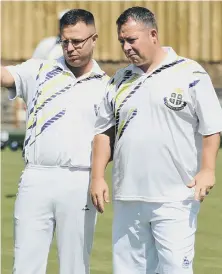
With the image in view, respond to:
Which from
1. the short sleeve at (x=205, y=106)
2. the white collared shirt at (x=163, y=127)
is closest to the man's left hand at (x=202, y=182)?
the white collared shirt at (x=163, y=127)

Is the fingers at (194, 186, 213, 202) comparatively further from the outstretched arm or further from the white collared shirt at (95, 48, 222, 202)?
the outstretched arm

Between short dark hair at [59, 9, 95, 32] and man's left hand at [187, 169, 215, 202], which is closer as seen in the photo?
man's left hand at [187, 169, 215, 202]

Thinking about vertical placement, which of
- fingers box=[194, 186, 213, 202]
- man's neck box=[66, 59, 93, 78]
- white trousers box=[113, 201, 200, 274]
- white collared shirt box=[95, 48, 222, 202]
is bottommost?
white trousers box=[113, 201, 200, 274]

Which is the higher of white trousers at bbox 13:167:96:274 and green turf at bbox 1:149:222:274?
white trousers at bbox 13:167:96:274

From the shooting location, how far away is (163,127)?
667 centimetres

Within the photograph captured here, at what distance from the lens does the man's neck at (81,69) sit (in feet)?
23.8

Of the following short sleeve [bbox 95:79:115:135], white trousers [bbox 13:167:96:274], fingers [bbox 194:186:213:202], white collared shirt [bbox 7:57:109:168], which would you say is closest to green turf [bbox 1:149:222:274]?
white trousers [bbox 13:167:96:274]

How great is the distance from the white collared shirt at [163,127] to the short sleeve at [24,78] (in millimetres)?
735

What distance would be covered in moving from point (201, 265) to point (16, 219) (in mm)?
3259

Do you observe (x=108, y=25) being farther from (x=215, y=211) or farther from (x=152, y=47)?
(x=152, y=47)

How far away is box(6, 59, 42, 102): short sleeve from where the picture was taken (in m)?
7.25

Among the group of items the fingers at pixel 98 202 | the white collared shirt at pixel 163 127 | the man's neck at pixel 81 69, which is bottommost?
the fingers at pixel 98 202

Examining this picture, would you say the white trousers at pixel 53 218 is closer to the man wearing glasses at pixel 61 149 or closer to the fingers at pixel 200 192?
the man wearing glasses at pixel 61 149

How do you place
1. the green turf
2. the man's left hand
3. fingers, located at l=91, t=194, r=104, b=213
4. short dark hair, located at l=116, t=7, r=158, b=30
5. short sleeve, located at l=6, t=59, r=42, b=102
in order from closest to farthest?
the man's left hand
short dark hair, located at l=116, t=7, r=158, b=30
fingers, located at l=91, t=194, r=104, b=213
short sleeve, located at l=6, t=59, r=42, b=102
the green turf
